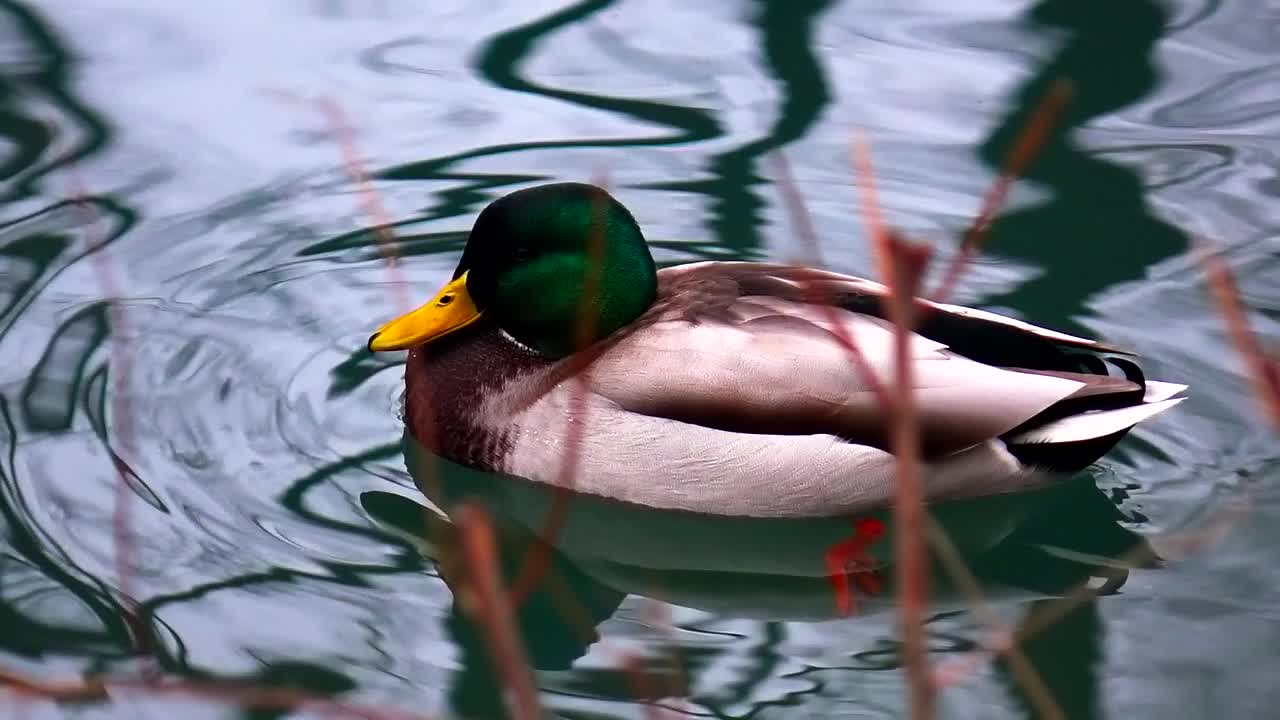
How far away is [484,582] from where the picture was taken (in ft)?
4.58

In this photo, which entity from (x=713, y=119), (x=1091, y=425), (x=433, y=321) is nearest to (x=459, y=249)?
(x=433, y=321)

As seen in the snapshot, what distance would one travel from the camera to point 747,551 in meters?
4.70

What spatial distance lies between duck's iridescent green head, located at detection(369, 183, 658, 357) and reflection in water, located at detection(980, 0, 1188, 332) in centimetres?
149

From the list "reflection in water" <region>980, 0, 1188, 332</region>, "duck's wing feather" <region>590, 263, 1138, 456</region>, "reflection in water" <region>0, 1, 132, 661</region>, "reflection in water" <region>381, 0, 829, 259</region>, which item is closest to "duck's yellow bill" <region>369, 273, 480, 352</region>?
"duck's wing feather" <region>590, 263, 1138, 456</region>

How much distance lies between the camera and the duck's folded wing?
4496 millimetres

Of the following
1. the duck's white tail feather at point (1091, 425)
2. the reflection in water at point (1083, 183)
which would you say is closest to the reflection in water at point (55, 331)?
the duck's white tail feather at point (1091, 425)

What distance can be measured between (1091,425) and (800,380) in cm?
78

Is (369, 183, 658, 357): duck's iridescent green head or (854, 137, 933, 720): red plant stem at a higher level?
(854, 137, 933, 720): red plant stem

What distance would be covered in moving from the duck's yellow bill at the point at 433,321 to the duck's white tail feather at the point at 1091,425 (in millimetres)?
1526

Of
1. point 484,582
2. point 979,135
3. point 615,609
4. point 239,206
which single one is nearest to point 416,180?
point 239,206

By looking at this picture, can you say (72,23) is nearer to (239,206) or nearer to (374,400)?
(239,206)

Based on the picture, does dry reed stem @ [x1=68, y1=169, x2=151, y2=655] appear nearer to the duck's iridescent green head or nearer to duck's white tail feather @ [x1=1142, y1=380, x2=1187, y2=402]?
the duck's iridescent green head

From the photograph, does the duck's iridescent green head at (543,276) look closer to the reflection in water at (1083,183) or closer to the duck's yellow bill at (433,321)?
the duck's yellow bill at (433,321)

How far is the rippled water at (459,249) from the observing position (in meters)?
4.16
